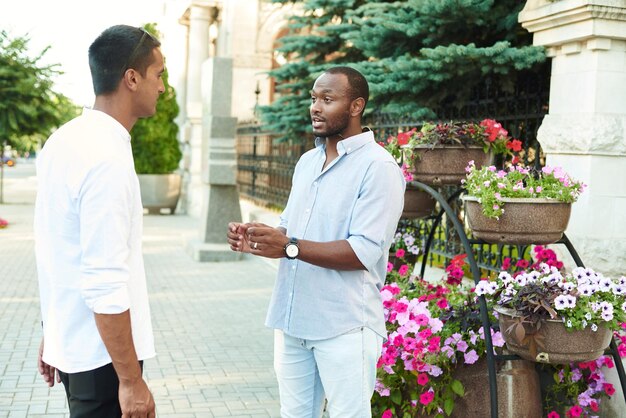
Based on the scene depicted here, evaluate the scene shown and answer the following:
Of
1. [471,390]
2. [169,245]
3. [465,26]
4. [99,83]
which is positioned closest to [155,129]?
[169,245]

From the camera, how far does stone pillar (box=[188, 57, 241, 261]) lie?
12102mm

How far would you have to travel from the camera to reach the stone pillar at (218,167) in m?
12.1

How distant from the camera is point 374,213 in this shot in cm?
294

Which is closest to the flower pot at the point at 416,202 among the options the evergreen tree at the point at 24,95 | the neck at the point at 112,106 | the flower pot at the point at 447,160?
the flower pot at the point at 447,160

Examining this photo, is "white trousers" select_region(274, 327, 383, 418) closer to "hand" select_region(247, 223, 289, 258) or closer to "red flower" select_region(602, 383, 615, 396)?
"hand" select_region(247, 223, 289, 258)

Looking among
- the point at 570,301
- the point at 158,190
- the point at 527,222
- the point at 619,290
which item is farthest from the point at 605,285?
the point at 158,190

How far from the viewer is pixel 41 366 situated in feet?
9.19

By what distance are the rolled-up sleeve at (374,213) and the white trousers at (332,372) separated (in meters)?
0.32

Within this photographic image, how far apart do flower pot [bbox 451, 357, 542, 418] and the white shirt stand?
2313mm

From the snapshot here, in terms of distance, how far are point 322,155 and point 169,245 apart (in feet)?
35.2

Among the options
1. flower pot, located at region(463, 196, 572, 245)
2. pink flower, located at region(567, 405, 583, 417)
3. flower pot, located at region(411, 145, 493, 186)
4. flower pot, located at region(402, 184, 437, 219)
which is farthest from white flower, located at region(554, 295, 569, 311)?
flower pot, located at region(402, 184, 437, 219)

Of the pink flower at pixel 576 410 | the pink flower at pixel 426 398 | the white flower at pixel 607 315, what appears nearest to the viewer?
the white flower at pixel 607 315

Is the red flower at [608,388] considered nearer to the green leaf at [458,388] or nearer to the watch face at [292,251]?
the green leaf at [458,388]

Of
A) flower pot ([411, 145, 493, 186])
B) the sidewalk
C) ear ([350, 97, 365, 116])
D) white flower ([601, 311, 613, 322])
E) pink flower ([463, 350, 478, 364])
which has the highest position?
ear ([350, 97, 365, 116])
